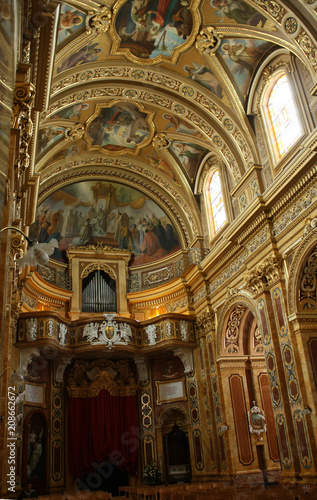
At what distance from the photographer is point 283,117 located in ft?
45.8

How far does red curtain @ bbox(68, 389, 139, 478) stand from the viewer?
17375 millimetres

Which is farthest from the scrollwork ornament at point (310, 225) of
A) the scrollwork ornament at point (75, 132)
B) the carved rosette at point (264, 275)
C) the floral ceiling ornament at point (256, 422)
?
the scrollwork ornament at point (75, 132)

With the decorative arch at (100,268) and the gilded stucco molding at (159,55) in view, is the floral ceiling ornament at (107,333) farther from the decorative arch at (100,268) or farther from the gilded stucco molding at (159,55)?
the gilded stucco molding at (159,55)

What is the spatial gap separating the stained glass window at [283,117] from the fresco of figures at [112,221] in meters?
7.80

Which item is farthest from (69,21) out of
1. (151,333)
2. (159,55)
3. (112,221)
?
(151,333)

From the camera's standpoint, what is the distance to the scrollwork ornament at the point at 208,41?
45.7 feet

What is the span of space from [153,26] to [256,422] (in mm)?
13259

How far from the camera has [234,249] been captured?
15773mm

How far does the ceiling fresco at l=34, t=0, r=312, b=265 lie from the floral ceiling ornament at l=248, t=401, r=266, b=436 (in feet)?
24.3

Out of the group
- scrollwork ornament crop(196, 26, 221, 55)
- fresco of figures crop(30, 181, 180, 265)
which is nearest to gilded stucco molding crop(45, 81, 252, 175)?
scrollwork ornament crop(196, 26, 221, 55)

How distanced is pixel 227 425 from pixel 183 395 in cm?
308

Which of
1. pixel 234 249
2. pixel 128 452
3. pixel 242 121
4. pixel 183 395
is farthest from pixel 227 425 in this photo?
pixel 242 121

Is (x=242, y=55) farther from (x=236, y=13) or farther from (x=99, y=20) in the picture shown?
(x=99, y=20)

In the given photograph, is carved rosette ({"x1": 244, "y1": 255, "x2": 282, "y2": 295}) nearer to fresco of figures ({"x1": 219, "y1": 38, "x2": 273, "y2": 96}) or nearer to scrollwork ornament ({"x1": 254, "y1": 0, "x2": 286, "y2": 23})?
fresco of figures ({"x1": 219, "y1": 38, "x2": 273, "y2": 96})
